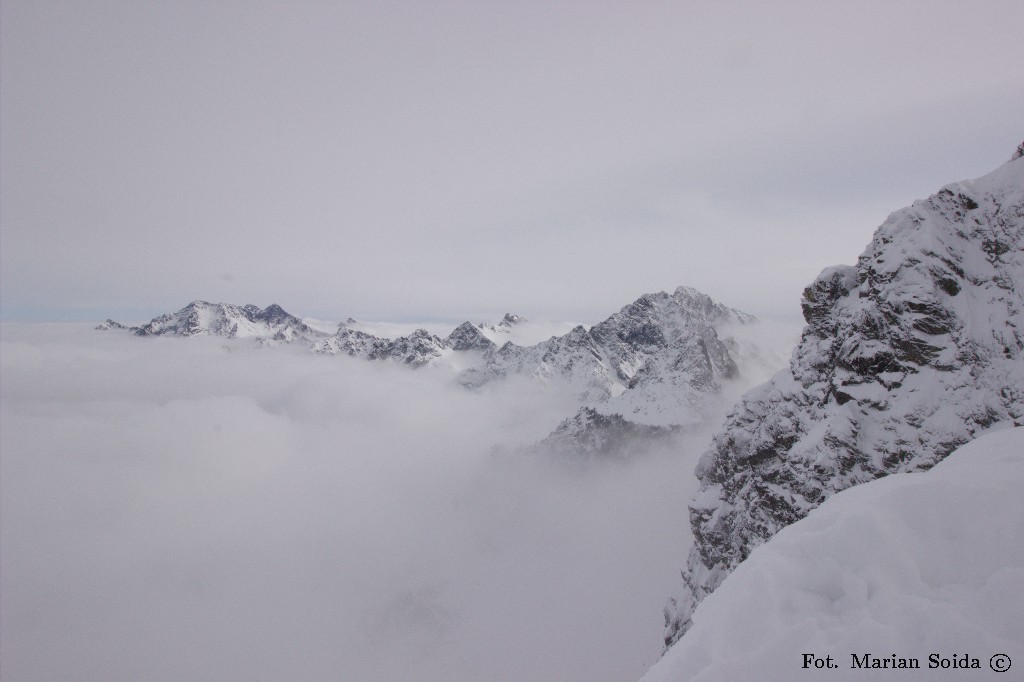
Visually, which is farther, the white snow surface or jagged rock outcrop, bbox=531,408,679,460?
jagged rock outcrop, bbox=531,408,679,460

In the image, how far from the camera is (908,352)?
25.6 meters

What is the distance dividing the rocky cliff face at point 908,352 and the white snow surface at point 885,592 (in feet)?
71.1

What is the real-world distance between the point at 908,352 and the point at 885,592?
90.4 feet

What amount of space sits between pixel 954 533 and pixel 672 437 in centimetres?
15020

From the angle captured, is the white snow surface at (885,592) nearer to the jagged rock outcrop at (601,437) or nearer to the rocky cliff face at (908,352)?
the rocky cliff face at (908,352)

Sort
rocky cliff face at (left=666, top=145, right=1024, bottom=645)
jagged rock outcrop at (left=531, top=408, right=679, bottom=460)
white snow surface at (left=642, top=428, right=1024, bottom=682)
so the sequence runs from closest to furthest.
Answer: white snow surface at (left=642, top=428, right=1024, bottom=682), rocky cliff face at (left=666, top=145, right=1024, bottom=645), jagged rock outcrop at (left=531, top=408, right=679, bottom=460)

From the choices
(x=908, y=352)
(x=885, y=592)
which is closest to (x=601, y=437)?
(x=908, y=352)

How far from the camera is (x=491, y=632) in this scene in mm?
134875

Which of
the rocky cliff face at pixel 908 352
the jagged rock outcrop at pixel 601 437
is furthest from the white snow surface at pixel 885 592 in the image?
the jagged rock outcrop at pixel 601 437

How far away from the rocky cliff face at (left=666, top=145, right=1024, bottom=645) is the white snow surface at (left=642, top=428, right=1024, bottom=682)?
21665 millimetres

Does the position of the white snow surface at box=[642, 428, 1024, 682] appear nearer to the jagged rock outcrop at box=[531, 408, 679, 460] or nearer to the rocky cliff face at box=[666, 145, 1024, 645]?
the rocky cliff face at box=[666, 145, 1024, 645]

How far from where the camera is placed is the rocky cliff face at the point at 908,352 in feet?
75.4

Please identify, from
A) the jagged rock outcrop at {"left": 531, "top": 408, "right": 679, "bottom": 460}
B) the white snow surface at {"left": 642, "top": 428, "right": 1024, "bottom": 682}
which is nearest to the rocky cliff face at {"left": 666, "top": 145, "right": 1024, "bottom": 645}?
the white snow surface at {"left": 642, "top": 428, "right": 1024, "bottom": 682}

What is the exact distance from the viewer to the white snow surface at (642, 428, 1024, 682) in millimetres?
5355
